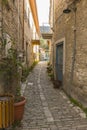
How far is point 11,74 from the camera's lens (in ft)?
17.7

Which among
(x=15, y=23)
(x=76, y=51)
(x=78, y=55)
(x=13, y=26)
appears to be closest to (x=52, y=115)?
(x=78, y=55)

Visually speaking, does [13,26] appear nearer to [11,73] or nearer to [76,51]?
[76,51]

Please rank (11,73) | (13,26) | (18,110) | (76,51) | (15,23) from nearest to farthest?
1. (18,110)
2. (11,73)
3. (76,51)
4. (13,26)
5. (15,23)

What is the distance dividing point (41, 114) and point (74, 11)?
3973 mm

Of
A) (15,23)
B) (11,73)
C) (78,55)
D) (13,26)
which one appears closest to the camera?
(11,73)

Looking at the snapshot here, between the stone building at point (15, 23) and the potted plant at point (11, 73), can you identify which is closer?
the potted plant at point (11, 73)

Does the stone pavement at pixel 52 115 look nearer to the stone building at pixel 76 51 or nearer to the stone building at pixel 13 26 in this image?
the stone building at pixel 76 51

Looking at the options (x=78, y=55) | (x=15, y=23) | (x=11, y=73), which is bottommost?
(x=11, y=73)

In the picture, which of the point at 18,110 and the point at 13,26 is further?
the point at 13,26

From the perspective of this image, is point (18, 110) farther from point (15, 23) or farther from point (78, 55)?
point (15, 23)

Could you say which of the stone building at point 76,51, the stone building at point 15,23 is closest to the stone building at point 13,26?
the stone building at point 15,23

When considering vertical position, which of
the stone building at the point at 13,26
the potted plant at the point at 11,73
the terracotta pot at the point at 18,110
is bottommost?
the terracotta pot at the point at 18,110

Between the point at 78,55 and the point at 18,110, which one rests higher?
the point at 78,55

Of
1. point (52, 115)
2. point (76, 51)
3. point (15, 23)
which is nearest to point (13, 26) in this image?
point (15, 23)
